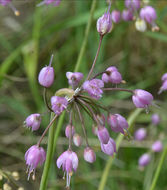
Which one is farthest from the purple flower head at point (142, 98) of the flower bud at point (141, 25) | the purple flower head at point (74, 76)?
the flower bud at point (141, 25)

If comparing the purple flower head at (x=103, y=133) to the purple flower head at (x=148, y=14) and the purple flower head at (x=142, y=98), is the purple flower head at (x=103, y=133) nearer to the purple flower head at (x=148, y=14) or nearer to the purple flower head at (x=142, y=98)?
the purple flower head at (x=142, y=98)

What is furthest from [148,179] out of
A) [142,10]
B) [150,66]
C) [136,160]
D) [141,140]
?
[150,66]

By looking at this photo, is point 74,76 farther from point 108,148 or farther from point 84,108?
point 108,148

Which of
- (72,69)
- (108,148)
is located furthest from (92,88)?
(72,69)

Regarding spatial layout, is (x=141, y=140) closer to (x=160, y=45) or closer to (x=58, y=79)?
(x=58, y=79)

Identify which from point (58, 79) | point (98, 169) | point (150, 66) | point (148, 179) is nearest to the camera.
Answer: point (148, 179)

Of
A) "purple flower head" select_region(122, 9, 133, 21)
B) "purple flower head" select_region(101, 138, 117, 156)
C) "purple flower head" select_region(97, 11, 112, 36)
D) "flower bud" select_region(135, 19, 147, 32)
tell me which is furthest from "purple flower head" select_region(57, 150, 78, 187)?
"purple flower head" select_region(122, 9, 133, 21)

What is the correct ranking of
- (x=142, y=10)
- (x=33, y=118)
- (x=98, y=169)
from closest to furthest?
(x=33, y=118) < (x=142, y=10) < (x=98, y=169)
